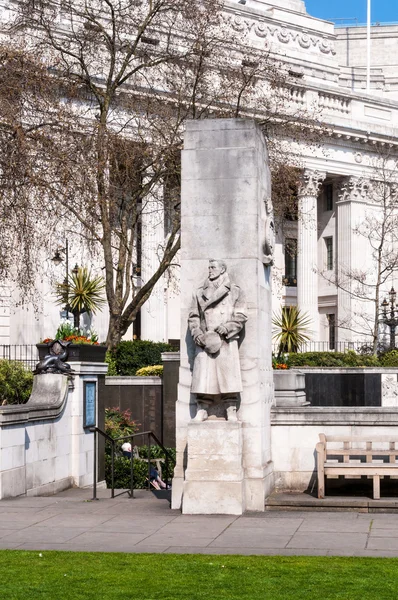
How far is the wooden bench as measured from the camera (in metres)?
14.7

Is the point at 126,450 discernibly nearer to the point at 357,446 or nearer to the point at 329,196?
the point at 357,446

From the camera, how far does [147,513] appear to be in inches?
580

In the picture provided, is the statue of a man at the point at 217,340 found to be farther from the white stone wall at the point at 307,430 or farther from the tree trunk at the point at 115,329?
the tree trunk at the point at 115,329

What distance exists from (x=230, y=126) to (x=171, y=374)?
12.6m

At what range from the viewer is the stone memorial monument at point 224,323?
1448 cm

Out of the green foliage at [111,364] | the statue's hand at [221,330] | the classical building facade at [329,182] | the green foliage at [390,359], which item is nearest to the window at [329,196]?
the classical building facade at [329,182]

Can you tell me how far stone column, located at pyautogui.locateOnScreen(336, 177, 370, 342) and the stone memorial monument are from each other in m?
46.4

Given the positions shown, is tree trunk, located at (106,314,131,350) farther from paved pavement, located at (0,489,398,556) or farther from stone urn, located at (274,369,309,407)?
paved pavement, located at (0,489,398,556)

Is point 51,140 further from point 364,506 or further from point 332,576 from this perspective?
point 332,576

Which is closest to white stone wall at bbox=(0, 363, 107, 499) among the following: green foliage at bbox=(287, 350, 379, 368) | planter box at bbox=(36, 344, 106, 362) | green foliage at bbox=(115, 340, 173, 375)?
planter box at bbox=(36, 344, 106, 362)

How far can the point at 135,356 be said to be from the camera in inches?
1465

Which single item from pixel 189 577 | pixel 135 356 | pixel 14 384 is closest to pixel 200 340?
pixel 189 577

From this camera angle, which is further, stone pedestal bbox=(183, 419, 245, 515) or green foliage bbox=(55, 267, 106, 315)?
green foliage bbox=(55, 267, 106, 315)

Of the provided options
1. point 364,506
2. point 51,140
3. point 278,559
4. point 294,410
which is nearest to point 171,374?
point 51,140
